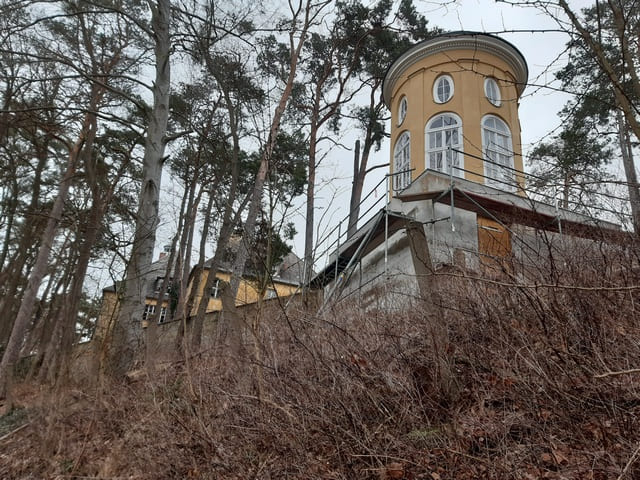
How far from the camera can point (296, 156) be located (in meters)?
15.9

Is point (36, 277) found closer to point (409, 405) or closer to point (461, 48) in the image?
point (409, 405)

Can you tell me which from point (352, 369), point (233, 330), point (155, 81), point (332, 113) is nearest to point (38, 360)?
point (233, 330)

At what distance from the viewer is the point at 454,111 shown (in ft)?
45.9

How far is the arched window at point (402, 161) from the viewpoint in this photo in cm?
1451

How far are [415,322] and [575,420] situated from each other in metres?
2.18

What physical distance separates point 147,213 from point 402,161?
9.53m

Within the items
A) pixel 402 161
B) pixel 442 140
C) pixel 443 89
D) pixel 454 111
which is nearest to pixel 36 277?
pixel 402 161

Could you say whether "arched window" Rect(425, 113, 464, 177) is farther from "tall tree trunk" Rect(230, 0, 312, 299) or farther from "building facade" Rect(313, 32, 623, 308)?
"tall tree trunk" Rect(230, 0, 312, 299)

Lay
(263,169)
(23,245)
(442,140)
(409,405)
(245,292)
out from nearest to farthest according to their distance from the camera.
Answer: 1. (409,405)
2. (245,292)
3. (263,169)
4. (442,140)
5. (23,245)

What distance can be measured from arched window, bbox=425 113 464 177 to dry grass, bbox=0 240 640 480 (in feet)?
28.4

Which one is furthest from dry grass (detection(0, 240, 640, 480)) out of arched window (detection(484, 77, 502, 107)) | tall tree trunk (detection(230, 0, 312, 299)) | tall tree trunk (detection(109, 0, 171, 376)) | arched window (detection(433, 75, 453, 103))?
arched window (detection(484, 77, 502, 107))

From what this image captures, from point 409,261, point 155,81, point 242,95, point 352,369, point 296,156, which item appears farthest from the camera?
point 296,156

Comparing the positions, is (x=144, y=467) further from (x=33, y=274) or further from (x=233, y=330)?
(x=33, y=274)

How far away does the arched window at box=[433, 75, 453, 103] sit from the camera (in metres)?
14.4
